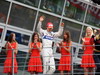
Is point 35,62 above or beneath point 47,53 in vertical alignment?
beneath

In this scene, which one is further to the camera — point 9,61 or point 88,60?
point 9,61

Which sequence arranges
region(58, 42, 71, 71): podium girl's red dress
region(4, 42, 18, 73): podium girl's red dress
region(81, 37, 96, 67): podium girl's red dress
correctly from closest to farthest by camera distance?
region(81, 37, 96, 67): podium girl's red dress < region(58, 42, 71, 71): podium girl's red dress < region(4, 42, 18, 73): podium girl's red dress

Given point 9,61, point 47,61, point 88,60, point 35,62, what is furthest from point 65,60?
point 9,61

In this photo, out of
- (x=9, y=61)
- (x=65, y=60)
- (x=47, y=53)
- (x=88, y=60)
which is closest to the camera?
(x=88, y=60)

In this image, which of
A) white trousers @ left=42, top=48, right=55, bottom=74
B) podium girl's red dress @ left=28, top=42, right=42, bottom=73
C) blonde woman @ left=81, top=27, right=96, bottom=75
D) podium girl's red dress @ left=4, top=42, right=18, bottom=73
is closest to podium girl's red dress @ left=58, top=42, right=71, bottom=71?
white trousers @ left=42, top=48, right=55, bottom=74

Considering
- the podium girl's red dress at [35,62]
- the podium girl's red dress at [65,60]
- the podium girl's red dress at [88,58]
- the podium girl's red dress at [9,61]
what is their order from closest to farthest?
the podium girl's red dress at [88,58] < the podium girl's red dress at [65,60] < the podium girl's red dress at [35,62] < the podium girl's red dress at [9,61]

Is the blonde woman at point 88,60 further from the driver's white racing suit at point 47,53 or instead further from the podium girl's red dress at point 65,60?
the driver's white racing suit at point 47,53

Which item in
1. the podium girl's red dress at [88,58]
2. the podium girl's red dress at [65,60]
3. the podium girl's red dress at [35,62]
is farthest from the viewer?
the podium girl's red dress at [35,62]

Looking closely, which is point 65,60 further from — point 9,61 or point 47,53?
point 9,61

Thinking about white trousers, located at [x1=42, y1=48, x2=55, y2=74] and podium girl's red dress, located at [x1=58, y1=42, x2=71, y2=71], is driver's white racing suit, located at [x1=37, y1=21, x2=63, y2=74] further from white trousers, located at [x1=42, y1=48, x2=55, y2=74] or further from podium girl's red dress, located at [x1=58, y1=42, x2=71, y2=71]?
podium girl's red dress, located at [x1=58, y1=42, x2=71, y2=71]

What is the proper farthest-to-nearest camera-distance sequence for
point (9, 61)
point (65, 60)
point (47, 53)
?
point (9, 61), point (47, 53), point (65, 60)

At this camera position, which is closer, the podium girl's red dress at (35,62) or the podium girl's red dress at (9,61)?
the podium girl's red dress at (35,62)

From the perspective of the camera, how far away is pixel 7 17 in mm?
15930

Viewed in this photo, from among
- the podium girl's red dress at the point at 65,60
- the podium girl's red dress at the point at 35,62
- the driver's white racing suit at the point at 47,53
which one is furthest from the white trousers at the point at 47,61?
the podium girl's red dress at the point at 65,60
